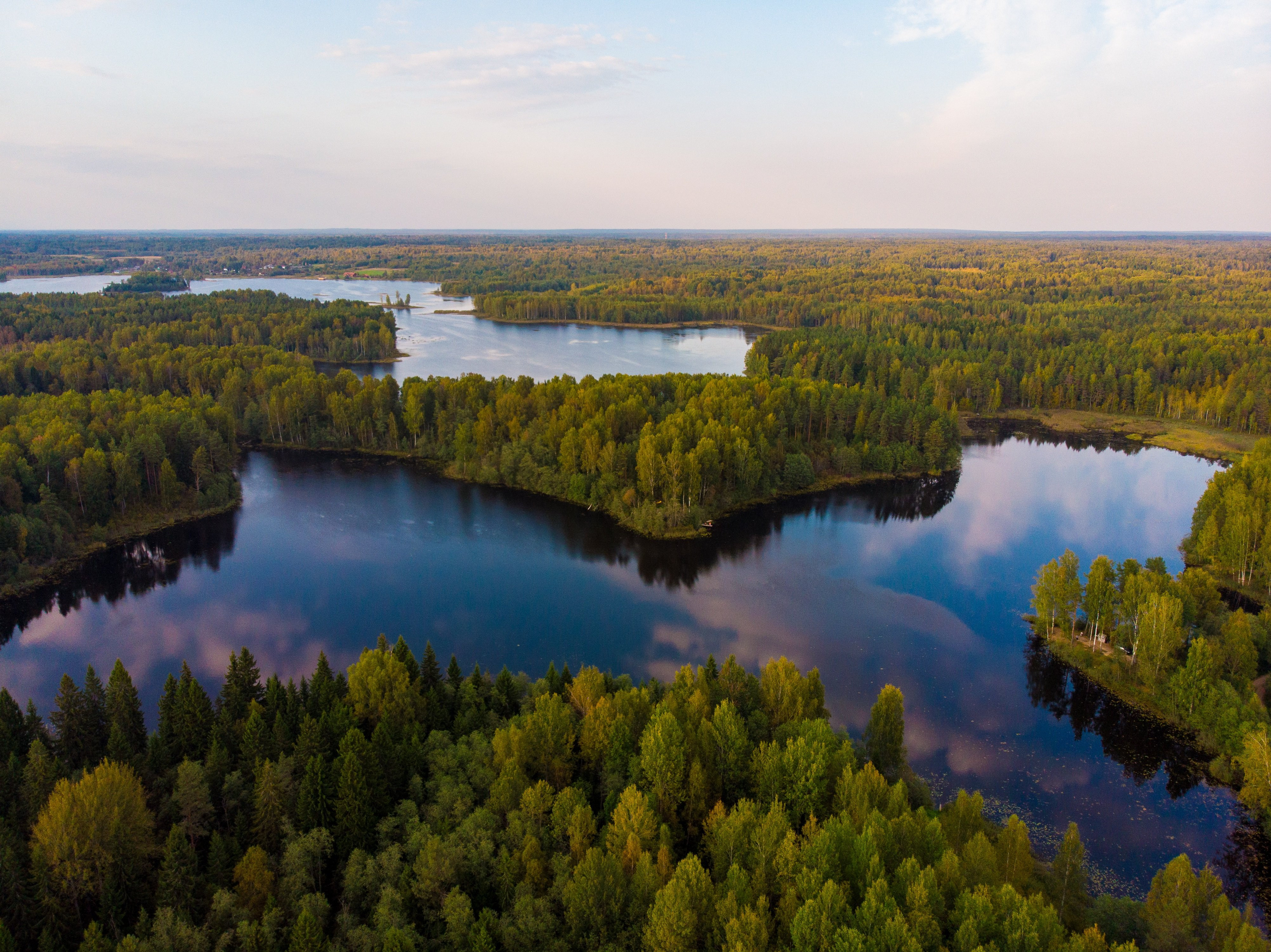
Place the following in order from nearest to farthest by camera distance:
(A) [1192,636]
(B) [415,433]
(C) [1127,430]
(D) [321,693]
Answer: (D) [321,693] → (A) [1192,636] → (B) [415,433] → (C) [1127,430]

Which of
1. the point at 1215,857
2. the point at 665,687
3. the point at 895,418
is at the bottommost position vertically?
the point at 1215,857

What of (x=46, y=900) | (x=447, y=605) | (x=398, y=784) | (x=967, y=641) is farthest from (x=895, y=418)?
(x=46, y=900)

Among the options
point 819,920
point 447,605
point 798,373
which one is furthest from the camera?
point 798,373

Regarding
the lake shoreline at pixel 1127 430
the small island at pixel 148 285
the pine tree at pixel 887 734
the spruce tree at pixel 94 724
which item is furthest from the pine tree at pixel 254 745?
the small island at pixel 148 285

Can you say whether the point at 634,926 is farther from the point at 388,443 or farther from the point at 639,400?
the point at 388,443

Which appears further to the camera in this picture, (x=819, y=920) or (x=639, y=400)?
(x=639, y=400)

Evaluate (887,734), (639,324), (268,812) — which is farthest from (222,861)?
(639,324)

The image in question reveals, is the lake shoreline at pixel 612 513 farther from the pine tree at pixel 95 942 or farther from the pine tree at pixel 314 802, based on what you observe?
the pine tree at pixel 95 942

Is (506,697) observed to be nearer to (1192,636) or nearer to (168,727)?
(168,727)
